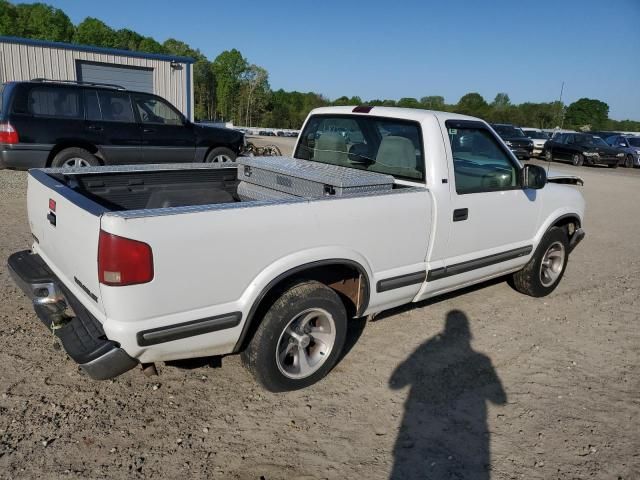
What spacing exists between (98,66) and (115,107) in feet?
32.0

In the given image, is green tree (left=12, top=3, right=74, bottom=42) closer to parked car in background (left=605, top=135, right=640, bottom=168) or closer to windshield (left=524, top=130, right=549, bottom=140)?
windshield (left=524, top=130, right=549, bottom=140)

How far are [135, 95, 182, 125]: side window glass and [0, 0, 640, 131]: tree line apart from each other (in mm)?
55852

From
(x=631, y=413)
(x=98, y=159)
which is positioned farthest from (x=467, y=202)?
(x=98, y=159)

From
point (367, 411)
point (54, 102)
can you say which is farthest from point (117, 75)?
point (367, 411)

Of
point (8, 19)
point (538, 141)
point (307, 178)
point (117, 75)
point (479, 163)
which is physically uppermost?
point (8, 19)

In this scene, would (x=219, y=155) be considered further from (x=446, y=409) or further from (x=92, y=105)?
(x=446, y=409)

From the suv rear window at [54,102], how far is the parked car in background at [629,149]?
24.9 m

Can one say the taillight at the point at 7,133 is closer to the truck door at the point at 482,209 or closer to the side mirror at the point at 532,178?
the truck door at the point at 482,209

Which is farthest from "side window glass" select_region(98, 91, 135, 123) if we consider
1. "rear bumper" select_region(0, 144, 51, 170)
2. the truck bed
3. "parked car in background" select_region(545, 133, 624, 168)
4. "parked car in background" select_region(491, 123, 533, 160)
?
"parked car in background" select_region(545, 133, 624, 168)

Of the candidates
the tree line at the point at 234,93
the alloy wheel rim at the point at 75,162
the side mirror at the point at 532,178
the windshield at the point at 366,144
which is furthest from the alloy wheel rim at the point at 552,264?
the tree line at the point at 234,93

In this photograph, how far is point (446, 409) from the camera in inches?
129

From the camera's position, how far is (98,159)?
30.9ft

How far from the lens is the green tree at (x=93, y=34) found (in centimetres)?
7425

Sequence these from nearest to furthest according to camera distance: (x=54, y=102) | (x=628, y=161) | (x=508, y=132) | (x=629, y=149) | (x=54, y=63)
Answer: (x=54, y=102) → (x=54, y=63) → (x=629, y=149) → (x=628, y=161) → (x=508, y=132)
